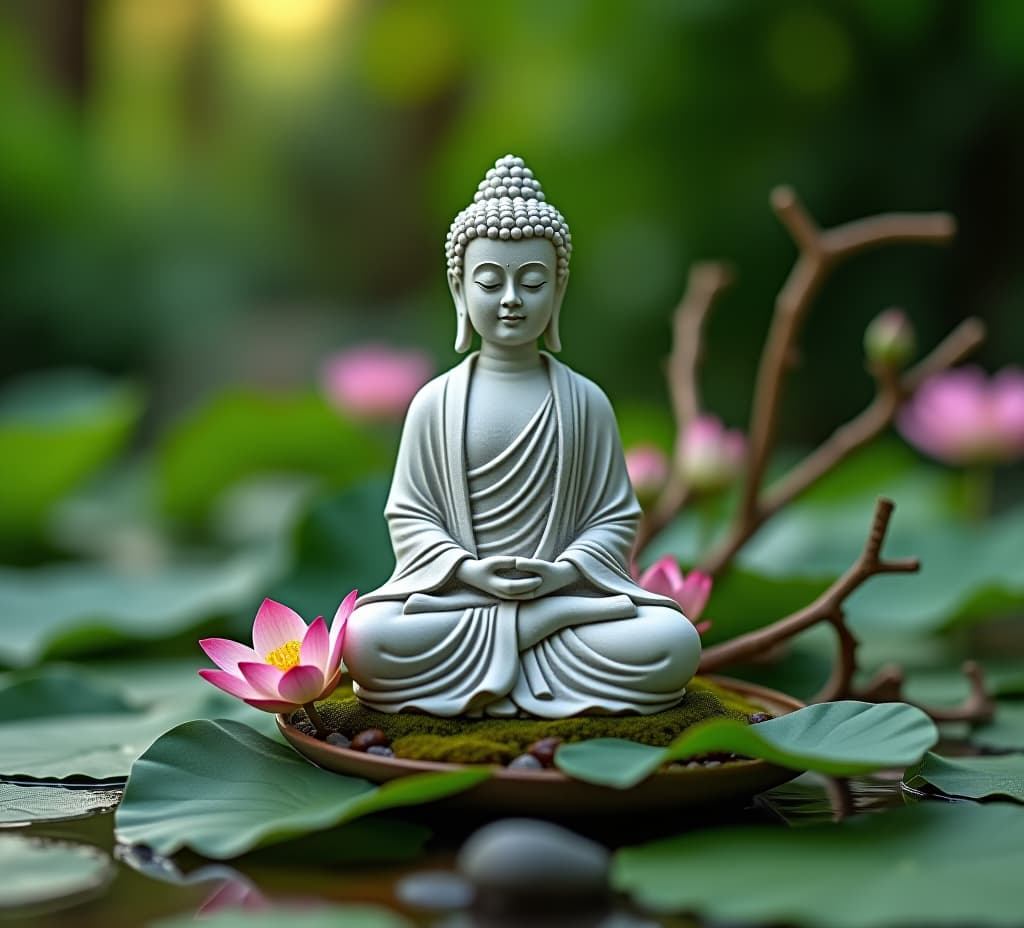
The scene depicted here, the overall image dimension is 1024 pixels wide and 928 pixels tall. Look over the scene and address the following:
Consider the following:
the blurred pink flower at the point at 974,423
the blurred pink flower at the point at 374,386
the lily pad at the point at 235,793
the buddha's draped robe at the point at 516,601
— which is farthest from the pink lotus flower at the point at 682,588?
the blurred pink flower at the point at 374,386

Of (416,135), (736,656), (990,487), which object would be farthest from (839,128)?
(416,135)

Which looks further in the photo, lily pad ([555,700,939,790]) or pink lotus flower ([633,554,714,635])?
pink lotus flower ([633,554,714,635])

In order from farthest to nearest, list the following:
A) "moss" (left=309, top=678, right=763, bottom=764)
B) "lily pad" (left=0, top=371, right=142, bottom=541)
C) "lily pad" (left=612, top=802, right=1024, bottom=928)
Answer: "lily pad" (left=0, top=371, right=142, bottom=541), "moss" (left=309, top=678, right=763, bottom=764), "lily pad" (left=612, top=802, right=1024, bottom=928)

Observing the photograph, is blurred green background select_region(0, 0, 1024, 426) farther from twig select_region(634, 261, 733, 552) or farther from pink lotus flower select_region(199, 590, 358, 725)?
pink lotus flower select_region(199, 590, 358, 725)

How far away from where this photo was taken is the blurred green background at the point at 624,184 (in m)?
4.07

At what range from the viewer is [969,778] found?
134 centimetres

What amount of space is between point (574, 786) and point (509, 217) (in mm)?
599

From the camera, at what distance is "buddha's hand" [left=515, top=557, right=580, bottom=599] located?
4.24 feet

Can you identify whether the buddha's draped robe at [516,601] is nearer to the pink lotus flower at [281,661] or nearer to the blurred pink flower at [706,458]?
the pink lotus flower at [281,661]

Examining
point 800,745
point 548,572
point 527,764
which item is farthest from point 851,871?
point 548,572

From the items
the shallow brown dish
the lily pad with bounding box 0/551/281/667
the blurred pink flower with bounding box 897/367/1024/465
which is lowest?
the shallow brown dish

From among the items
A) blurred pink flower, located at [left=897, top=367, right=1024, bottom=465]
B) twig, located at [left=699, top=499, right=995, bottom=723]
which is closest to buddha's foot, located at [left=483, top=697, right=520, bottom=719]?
twig, located at [left=699, top=499, right=995, bottom=723]

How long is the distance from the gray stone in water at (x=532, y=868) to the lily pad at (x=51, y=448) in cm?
178

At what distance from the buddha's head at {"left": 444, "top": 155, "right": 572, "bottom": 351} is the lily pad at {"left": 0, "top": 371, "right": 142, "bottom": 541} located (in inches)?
55.7
